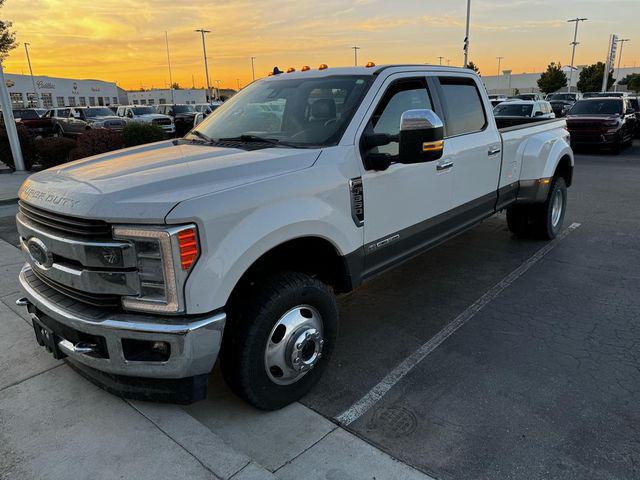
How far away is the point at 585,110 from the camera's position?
16.5m

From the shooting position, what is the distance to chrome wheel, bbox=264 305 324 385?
2781 millimetres

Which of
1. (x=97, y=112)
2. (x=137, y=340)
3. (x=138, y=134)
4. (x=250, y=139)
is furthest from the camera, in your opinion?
(x=97, y=112)

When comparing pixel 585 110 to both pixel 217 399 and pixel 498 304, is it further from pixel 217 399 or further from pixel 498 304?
pixel 217 399

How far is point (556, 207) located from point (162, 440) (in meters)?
5.54

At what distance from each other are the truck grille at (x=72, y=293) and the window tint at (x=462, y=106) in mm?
2956

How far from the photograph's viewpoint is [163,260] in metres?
2.26

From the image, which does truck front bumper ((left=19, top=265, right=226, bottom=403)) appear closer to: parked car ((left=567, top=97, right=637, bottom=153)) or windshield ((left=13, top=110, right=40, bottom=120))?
parked car ((left=567, top=97, right=637, bottom=153))

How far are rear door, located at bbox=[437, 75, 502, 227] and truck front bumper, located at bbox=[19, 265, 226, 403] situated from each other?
2632 millimetres

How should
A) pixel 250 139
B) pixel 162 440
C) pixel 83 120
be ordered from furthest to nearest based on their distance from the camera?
pixel 83 120 < pixel 250 139 < pixel 162 440

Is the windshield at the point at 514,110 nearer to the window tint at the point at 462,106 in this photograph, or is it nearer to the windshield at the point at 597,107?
the windshield at the point at 597,107

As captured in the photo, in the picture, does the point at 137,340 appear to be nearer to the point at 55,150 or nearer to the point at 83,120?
the point at 55,150

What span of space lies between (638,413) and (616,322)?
1343 millimetres

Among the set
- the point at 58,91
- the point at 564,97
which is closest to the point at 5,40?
the point at 564,97

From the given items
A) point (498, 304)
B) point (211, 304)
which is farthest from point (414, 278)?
point (211, 304)
